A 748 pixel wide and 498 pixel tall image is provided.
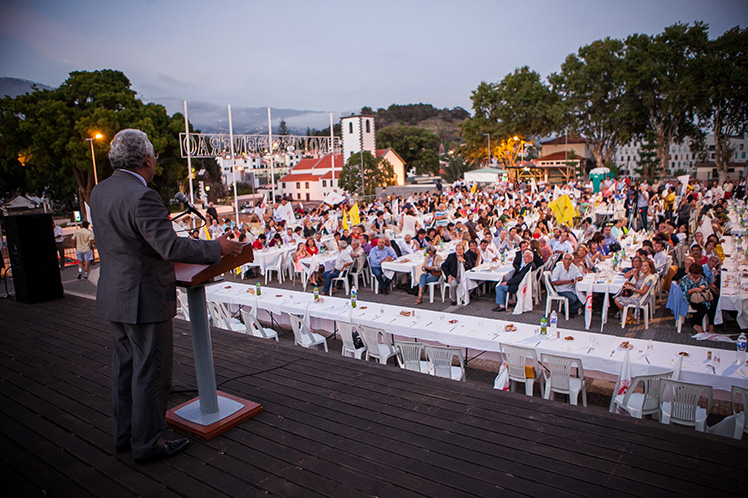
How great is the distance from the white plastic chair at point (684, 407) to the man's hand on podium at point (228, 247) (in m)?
4.27

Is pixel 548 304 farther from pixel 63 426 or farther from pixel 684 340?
pixel 63 426

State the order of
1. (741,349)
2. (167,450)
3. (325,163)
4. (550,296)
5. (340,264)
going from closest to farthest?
1. (167,450)
2. (741,349)
3. (550,296)
4. (340,264)
5. (325,163)

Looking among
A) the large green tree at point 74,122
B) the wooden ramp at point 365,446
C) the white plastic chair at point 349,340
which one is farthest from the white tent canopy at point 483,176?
the wooden ramp at point 365,446

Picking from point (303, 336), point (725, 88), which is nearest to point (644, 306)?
point (303, 336)

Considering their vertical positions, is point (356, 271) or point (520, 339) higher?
point (520, 339)

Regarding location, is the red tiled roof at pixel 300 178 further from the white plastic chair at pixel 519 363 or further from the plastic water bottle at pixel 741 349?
the plastic water bottle at pixel 741 349

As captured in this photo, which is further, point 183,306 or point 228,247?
point 183,306

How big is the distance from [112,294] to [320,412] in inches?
59.9

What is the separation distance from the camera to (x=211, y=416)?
3.05 m

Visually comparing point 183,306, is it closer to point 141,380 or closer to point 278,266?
point 278,266

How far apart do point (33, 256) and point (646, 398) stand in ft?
25.6

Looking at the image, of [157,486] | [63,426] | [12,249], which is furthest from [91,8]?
[157,486]

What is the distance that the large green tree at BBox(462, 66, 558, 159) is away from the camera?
48188 mm

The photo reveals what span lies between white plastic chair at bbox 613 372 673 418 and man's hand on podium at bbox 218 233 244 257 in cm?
415
